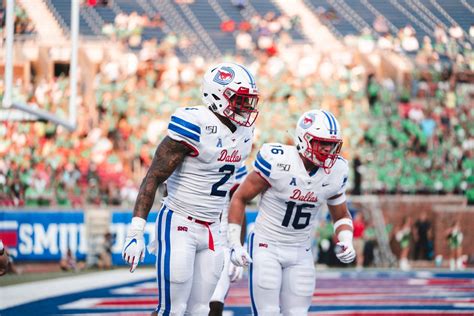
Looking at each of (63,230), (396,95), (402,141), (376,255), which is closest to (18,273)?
(63,230)

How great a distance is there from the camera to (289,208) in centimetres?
579

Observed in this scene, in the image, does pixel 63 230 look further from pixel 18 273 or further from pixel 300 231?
pixel 300 231

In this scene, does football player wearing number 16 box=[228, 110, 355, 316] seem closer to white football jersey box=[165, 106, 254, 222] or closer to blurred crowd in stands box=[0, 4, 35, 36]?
white football jersey box=[165, 106, 254, 222]

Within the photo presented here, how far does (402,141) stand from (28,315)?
11.4 metres

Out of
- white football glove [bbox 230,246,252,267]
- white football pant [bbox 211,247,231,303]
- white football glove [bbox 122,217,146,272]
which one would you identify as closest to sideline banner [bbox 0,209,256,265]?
white football pant [bbox 211,247,231,303]

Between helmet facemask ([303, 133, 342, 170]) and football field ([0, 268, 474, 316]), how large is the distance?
3.65 metres

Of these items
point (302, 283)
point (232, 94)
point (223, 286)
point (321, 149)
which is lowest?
point (223, 286)

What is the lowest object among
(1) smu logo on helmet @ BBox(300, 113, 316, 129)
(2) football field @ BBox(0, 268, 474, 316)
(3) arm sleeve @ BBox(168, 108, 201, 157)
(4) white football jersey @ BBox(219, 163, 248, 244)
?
(2) football field @ BBox(0, 268, 474, 316)

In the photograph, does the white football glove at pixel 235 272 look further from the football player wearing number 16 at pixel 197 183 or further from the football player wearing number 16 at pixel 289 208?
the football player wearing number 16 at pixel 197 183

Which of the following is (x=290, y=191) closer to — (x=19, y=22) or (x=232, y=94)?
(x=232, y=94)

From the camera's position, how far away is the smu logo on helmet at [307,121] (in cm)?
569

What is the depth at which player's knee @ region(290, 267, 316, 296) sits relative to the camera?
573 centimetres

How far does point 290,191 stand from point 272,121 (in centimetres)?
1337

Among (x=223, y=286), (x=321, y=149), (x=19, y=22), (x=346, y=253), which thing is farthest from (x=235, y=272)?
(x=19, y=22)
